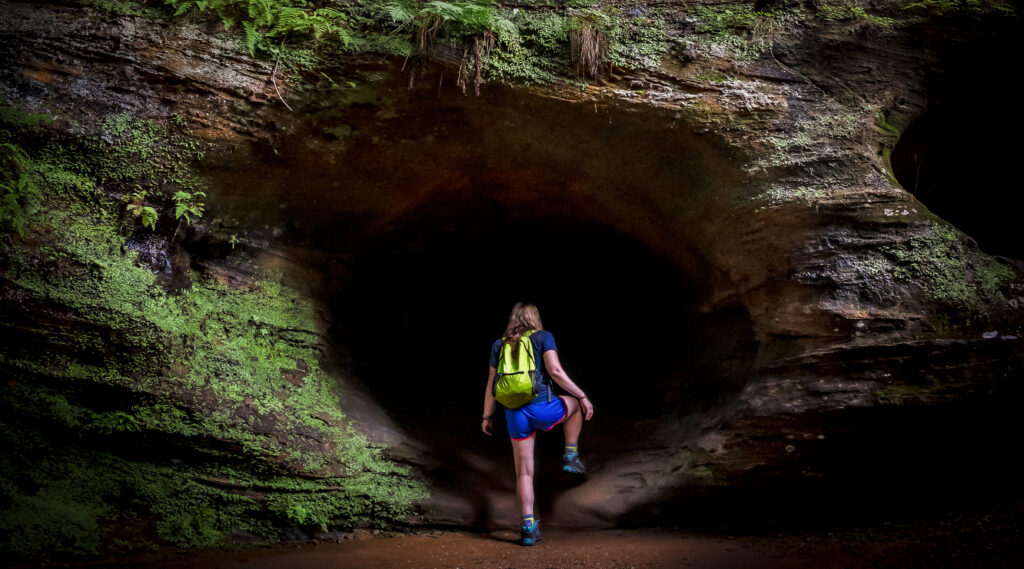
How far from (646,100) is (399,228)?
3.08 metres

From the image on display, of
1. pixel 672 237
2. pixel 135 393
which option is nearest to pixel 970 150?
pixel 672 237

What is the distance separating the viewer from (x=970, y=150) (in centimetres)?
646

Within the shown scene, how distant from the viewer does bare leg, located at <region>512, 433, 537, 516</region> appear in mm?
4586

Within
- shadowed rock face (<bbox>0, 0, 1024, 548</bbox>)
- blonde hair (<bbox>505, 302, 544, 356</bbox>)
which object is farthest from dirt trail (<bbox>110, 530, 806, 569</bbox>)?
blonde hair (<bbox>505, 302, 544, 356</bbox>)

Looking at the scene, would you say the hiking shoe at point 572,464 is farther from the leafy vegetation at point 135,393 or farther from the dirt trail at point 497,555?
the leafy vegetation at point 135,393

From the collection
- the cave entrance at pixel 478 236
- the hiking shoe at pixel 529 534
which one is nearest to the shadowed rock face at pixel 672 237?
the cave entrance at pixel 478 236

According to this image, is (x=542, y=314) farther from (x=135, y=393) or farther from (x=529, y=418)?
(x=135, y=393)

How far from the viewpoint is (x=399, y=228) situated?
6586 mm

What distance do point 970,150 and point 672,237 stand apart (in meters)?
3.65

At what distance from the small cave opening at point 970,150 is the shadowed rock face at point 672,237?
316mm

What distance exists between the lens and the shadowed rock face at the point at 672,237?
450cm

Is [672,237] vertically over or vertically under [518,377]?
over

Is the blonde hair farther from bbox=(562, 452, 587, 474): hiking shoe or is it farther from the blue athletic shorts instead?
bbox=(562, 452, 587, 474): hiking shoe

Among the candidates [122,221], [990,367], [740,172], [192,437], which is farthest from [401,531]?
[990,367]
